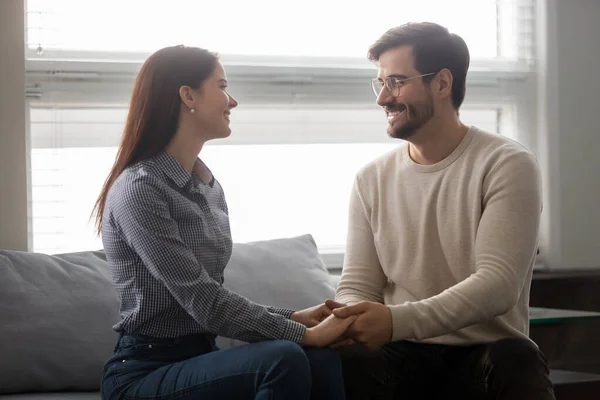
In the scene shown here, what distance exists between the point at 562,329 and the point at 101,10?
2.18 m

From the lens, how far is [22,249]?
2.80 metres

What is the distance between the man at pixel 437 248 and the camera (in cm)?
205

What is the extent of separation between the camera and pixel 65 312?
2420 mm

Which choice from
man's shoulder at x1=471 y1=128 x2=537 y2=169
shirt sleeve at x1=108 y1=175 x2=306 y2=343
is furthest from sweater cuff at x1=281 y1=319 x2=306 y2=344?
man's shoulder at x1=471 y1=128 x2=537 y2=169

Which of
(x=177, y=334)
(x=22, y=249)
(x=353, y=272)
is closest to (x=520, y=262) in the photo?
(x=353, y=272)

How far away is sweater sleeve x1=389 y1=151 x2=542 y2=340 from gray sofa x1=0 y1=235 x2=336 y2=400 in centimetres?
66

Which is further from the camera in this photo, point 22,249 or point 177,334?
point 22,249

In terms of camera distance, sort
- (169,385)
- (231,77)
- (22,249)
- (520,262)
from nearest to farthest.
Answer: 1. (169,385)
2. (520,262)
3. (22,249)
4. (231,77)

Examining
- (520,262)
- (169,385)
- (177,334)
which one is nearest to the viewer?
(169,385)

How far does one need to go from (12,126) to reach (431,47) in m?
1.40

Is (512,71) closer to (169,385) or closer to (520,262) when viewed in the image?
(520,262)

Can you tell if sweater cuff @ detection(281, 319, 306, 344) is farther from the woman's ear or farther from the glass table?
the glass table

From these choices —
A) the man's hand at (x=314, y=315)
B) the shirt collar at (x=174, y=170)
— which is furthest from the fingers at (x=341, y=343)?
the shirt collar at (x=174, y=170)

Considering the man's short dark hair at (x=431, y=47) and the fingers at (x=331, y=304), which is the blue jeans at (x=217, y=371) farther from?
the man's short dark hair at (x=431, y=47)
